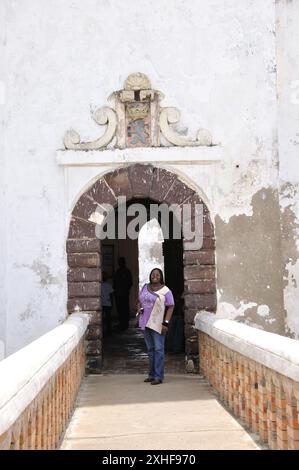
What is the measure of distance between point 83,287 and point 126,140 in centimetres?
195

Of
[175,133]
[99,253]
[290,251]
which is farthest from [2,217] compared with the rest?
[290,251]

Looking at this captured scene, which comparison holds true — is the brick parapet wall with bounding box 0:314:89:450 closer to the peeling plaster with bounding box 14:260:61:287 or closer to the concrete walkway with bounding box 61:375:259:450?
the concrete walkway with bounding box 61:375:259:450

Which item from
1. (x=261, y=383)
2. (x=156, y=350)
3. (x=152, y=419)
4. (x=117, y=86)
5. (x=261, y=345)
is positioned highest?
(x=117, y=86)

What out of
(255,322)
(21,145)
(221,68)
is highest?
(221,68)

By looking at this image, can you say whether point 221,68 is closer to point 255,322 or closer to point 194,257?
point 194,257

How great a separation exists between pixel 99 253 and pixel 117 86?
84.9 inches

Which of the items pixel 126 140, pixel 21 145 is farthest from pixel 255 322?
pixel 21 145

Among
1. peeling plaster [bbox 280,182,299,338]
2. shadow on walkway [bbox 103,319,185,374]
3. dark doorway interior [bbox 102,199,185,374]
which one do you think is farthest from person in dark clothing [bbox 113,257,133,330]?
peeling plaster [bbox 280,182,299,338]

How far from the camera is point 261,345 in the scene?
15.3ft

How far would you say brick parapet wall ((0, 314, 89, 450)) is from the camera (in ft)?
10.4

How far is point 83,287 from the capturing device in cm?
853

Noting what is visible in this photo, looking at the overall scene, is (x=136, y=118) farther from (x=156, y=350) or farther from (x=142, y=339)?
(x=142, y=339)

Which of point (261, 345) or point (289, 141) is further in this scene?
point (289, 141)

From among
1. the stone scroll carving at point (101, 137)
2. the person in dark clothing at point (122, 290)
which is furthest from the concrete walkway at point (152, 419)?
the person in dark clothing at point (122, 290)
